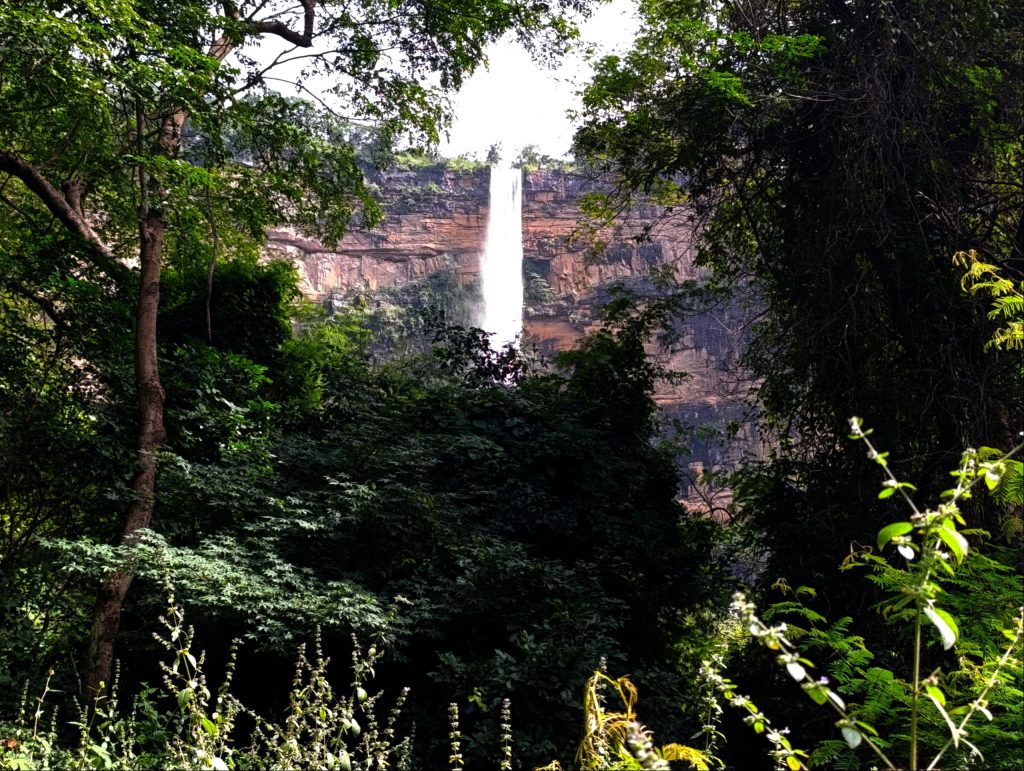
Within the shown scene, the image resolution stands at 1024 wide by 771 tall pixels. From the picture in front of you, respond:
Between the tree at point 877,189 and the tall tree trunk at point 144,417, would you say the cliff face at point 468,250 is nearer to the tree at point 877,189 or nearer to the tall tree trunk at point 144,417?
the tree at point 877,189

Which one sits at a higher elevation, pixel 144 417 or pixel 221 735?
pixel 144 417

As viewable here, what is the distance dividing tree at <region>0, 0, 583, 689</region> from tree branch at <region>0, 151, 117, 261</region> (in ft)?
0.06

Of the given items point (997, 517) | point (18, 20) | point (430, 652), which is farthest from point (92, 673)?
point (997, 517)

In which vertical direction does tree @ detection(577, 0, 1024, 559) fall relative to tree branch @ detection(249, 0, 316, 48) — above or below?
below

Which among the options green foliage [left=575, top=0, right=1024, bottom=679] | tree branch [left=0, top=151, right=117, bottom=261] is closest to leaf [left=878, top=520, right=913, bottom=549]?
green foliage [left=575, top=0, right=1024, bottom=679]

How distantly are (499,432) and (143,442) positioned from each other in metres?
3.30

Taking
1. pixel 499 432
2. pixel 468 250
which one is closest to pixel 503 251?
A: pixel 468 250

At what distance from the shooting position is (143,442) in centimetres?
633

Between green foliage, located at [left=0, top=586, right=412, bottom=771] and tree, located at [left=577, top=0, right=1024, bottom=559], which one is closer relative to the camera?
green foliage, located at [left=0, top=586, right=412, bottom=771]

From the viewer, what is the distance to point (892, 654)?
15.6 ft

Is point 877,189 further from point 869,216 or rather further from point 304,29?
point 304,29

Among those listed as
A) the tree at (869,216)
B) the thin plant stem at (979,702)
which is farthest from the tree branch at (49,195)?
the thin plant stem at (979,702)

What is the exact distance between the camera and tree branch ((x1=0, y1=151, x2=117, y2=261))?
22.4 ft

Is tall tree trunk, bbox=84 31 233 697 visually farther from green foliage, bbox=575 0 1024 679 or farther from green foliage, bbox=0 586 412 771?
green foliage, bbox=575 0 1024 679
